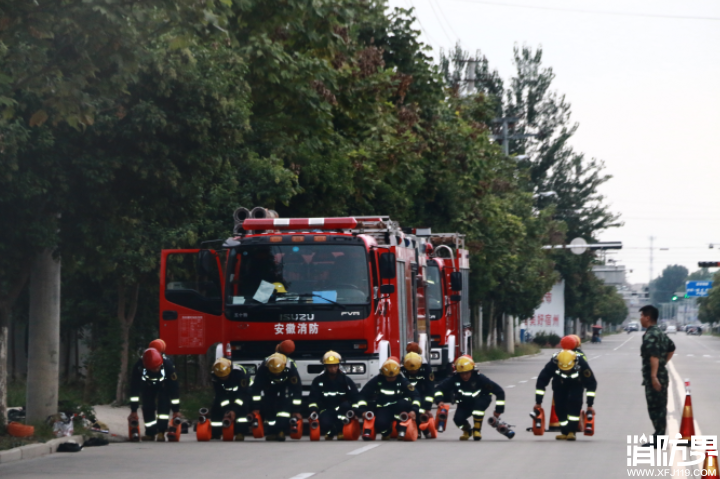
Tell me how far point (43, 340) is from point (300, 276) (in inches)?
144

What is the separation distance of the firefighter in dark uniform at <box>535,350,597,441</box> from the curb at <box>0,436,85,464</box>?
605 centimetres

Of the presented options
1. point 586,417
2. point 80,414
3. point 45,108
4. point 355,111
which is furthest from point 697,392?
point 45,108

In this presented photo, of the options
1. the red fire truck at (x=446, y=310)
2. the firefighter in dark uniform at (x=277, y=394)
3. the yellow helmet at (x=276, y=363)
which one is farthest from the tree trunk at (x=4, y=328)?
the red fire truck at (x=446, y=310)

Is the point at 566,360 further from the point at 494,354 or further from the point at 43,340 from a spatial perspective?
the point at 494,354

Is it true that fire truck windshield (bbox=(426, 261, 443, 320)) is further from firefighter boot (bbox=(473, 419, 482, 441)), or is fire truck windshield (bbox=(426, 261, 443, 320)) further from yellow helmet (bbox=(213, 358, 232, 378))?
yellow helmet (bbox=(213, 358, 232, 378))

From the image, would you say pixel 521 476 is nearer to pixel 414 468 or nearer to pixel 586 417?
pixel 414 468

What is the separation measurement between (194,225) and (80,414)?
16.7ft

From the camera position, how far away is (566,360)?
50.6 feet

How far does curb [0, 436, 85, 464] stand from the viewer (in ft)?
43.8

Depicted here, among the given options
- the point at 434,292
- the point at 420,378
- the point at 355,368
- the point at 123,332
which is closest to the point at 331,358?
the point at 355,368

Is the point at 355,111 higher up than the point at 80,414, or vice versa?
the point at 355,111

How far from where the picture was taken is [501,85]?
69562 millimetres

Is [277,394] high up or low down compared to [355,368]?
down

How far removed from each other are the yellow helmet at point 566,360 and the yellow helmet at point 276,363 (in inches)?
146
